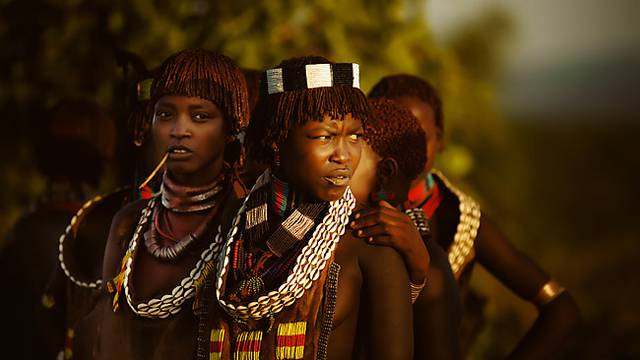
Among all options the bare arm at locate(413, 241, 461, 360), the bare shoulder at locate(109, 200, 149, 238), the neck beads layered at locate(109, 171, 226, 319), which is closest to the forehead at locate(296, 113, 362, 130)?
the neck beads layered at locate(109, 171, 226, 319)

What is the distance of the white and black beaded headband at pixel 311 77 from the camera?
353 cm

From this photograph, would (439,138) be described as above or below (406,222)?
above

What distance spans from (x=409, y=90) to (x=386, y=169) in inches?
34.4

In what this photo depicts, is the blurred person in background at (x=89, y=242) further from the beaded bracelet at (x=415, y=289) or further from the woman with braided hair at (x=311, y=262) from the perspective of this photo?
the beaded bracelet at (x=415, y=289)

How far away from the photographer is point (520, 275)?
16.5 ft

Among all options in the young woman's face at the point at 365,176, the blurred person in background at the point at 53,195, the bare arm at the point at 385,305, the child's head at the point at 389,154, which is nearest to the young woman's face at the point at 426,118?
the child's head at the point at 389,154

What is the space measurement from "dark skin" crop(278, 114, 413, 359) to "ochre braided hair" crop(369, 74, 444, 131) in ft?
4.87

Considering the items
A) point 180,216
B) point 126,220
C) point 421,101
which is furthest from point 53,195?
point 421,101

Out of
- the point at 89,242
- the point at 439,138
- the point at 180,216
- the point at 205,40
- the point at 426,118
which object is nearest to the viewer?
the point at 180,216

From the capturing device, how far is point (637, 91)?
2086 cm

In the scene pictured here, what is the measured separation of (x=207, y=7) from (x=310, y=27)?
0.82 meters

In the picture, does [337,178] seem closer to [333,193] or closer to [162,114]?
[333,193]

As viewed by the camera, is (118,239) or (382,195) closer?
(118,239)

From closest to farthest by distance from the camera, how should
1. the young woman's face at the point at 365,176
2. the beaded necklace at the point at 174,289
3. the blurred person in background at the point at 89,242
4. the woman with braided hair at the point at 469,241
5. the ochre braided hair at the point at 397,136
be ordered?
the beaded necklace at the point at 174,289 < the young woman's face at the point at 365,176 < the ochre braided hair at the point at 397,136 < the blurred person in background at the point at 89,242 < the woman with braided hair at the point at 469,241
